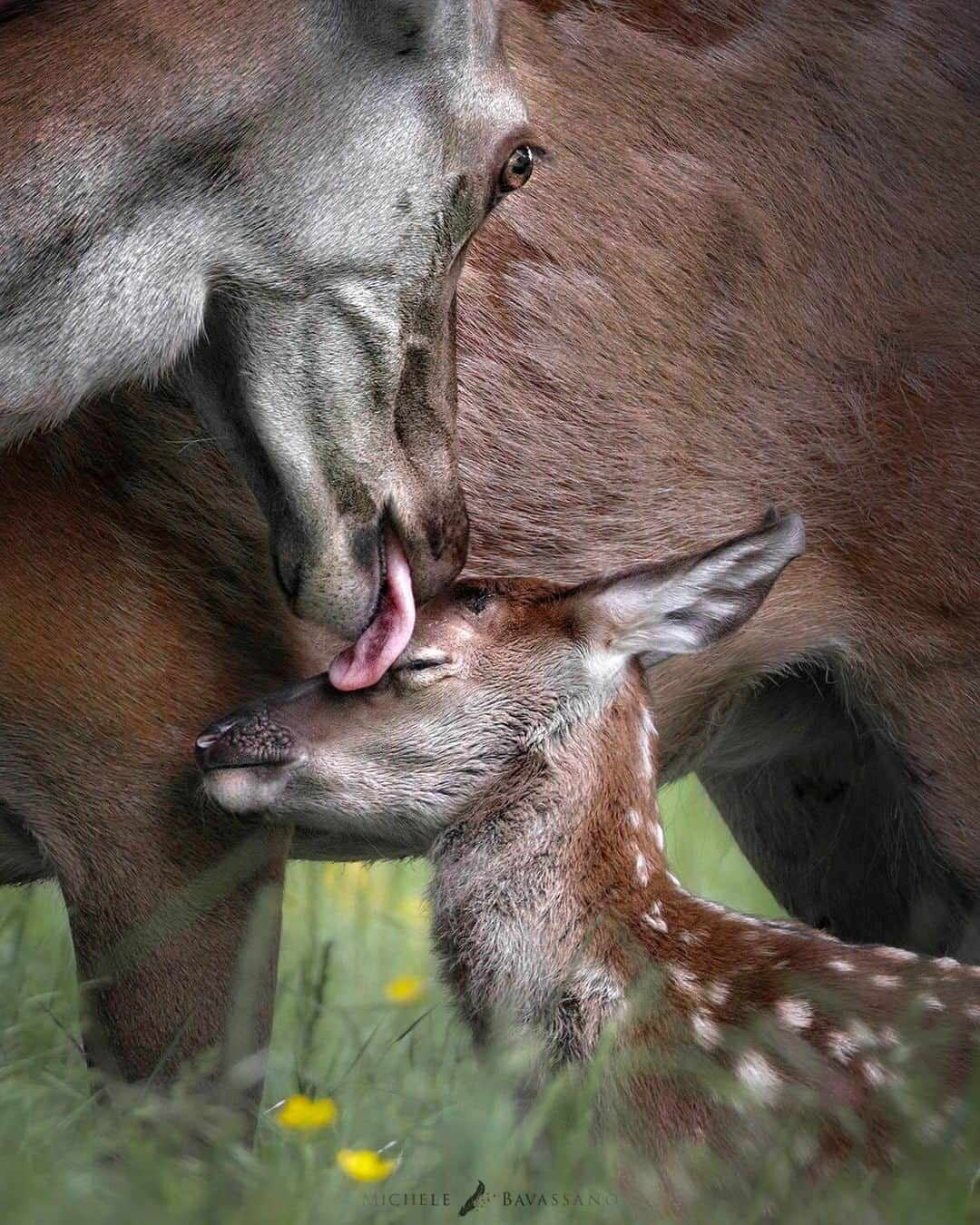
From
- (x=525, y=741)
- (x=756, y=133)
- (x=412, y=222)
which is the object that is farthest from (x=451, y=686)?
(x=756, y=133)

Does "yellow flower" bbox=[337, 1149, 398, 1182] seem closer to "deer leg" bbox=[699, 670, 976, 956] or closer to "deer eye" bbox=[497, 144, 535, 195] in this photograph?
"deer eye" bbox=[497, 144, 535, 195]

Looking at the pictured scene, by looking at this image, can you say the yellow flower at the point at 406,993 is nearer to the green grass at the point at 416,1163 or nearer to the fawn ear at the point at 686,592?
the green grass at the point at 416,1163

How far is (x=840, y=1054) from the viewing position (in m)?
3.43

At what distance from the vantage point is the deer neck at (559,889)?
3578 mm

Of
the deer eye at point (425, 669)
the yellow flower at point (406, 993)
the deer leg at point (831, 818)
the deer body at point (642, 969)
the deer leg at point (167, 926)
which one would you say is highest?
the deer eye at point (425, 669)

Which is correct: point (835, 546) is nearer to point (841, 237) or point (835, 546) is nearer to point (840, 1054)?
point (841, 237)

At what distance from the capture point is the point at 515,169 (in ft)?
12.7

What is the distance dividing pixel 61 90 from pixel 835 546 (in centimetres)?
210

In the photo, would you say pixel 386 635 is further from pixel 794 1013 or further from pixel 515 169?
pixel 794 1013

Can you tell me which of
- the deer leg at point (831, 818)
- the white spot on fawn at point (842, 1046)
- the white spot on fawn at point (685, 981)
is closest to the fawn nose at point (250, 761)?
the white spot on fawn at point (685, 981)

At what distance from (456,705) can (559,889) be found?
1.39 ft

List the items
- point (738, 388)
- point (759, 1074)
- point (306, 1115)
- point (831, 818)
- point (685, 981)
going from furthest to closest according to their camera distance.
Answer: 1. point (831, 818)
2. point (738, 388)
3. point (685, 981)
4. point (759, 1074)
5. point (306, 1115)

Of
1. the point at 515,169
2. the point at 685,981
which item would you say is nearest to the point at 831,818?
the point at 685,981

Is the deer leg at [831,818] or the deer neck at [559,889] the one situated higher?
the deer neck at [559,889]
